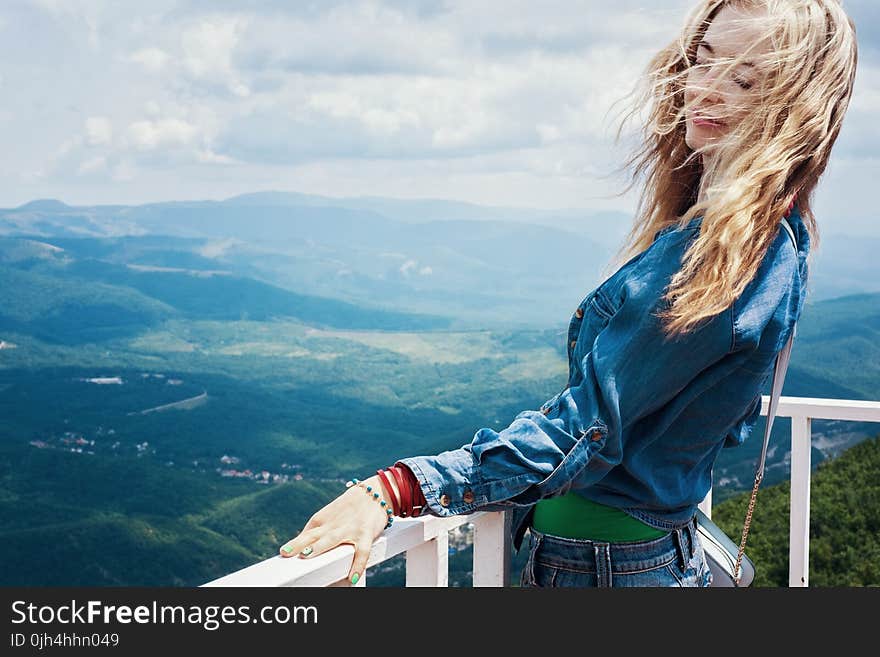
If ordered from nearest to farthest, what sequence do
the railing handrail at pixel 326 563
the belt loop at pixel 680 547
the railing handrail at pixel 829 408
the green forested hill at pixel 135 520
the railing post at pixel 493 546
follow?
1. the railing handrail at pixel 326 563
2. the belt loop at pixel 680 547
3. the railing post at pixel 493 546
4. the railing handrail at pixel 829 408
5. the green forested hill at pixel 135 520

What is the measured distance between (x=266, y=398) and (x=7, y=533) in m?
11.0

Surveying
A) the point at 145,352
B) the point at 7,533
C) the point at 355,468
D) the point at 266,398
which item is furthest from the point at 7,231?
the point at 355,468

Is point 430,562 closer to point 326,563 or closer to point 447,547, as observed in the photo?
A: point 447,547

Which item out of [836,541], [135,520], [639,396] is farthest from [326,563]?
[135,520]

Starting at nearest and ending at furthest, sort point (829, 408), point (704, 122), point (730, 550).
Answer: point (704, 122) → point (730, 550) → point (829, 408)

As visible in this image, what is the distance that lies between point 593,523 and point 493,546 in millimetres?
194

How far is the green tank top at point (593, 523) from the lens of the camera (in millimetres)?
950

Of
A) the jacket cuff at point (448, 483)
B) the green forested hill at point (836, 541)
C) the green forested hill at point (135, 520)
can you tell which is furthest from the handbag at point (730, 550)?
the green forested hill at point (135, 520)

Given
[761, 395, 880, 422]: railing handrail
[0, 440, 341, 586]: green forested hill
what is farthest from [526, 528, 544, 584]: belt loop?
[0, 440, 341, 586]: green forested hill

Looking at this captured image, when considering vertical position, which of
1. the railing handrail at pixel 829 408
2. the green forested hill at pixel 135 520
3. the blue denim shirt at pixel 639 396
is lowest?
the blue denim shirt at pixel 639 396

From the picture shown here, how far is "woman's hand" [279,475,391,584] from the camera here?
0.84m

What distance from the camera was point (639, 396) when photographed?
84 centimetres

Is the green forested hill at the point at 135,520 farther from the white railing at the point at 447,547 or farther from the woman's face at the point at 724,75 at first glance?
the woman's face at the point at 724,75

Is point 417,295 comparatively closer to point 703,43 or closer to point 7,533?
point 7,533
